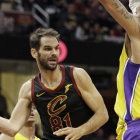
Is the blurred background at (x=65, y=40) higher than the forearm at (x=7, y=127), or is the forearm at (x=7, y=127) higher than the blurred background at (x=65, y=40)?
the forearm at (x=7, y=127)

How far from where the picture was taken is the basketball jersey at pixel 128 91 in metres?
4.61

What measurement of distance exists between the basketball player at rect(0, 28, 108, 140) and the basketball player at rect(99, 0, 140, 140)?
78 centimetres

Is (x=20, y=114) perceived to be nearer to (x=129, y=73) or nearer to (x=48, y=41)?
(x=48, y=41)

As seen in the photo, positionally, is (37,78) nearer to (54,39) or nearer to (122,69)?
(54,39)

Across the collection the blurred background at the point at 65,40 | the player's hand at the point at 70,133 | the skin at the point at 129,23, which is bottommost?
the blurred background at the point at 65,40

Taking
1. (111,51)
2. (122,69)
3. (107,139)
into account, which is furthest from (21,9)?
(122,69)

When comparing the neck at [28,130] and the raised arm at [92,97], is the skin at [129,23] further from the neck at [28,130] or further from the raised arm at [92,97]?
the neck at [28,130]

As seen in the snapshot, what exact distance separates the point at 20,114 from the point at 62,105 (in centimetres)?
54

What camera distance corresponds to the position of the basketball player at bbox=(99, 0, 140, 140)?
4.53 metres

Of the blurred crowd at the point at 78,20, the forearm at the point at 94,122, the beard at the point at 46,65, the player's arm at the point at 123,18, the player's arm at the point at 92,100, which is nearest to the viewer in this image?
the player's arm at the point at 123,18

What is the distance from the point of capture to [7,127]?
5539 mm

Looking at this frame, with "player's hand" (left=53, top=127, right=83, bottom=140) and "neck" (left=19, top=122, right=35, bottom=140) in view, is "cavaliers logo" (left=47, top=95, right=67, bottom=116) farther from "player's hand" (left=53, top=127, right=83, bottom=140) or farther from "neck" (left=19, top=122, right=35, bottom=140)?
"neck" (left=19, top=122, right=35, bottom=140)

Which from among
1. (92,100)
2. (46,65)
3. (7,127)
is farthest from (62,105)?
(7,127)

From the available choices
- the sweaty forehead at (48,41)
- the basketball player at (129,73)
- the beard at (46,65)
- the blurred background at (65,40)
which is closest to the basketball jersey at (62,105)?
the beard at (46,65)
